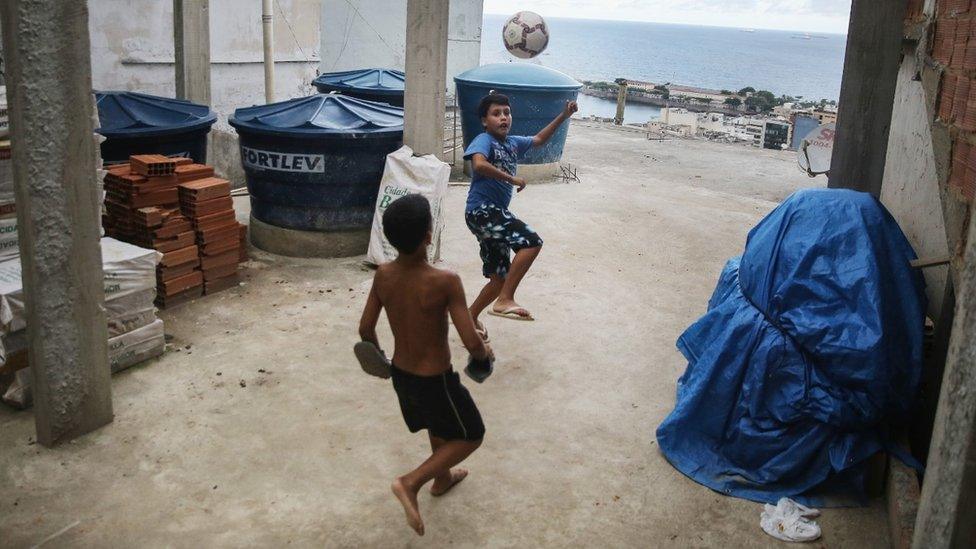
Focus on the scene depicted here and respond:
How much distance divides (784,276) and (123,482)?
140 inches

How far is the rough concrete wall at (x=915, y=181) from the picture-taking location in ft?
14.9

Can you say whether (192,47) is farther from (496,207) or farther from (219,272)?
(496,207)

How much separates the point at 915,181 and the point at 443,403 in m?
3.68

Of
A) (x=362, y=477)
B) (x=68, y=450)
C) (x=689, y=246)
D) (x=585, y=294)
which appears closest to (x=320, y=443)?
A: (x=362, y=477)

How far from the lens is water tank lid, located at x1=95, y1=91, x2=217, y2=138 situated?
7.16 meters

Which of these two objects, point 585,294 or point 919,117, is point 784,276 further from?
point 585,294

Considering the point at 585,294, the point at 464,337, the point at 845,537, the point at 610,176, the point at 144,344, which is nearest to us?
the point at 464,337

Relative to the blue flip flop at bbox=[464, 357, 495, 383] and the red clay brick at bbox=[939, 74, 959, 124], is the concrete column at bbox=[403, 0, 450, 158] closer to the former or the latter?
the blue flip flop at bbox=[464, 357, 495, 383]

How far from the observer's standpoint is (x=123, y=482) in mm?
3941

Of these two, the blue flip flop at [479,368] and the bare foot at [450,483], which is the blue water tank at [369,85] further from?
the blue flip flop at [479,368]

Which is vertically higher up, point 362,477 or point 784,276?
point 784,276

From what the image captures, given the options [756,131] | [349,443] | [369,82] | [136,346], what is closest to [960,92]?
[349,443]

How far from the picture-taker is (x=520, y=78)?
37.8 ft

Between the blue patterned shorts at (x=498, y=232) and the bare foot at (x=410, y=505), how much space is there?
242 centimetres
